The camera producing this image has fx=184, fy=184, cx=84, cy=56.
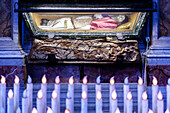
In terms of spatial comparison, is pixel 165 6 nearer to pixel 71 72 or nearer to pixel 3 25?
pixel 71 72

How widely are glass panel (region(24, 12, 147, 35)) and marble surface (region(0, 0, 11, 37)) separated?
34 cm

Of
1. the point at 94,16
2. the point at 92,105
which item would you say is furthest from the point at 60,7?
the point at 92,105

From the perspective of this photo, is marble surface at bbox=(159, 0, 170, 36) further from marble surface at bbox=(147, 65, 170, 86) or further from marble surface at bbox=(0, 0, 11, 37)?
marble surface at bbox=(0, 0, 11, 37)

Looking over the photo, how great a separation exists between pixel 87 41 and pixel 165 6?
1.24 m

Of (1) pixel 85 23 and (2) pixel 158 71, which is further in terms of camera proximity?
(1) pixel 85 23

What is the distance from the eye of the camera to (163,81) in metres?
2.65

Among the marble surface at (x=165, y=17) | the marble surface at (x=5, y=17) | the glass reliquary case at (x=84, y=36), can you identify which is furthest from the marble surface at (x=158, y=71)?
the marble surface at (x=5, y=17)

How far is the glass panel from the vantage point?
9.09 ft

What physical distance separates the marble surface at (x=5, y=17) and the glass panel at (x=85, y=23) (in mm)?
342

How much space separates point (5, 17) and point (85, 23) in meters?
1.19

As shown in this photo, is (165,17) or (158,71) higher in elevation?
(165,17)

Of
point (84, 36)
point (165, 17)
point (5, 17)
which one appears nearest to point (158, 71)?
point (165, 17)

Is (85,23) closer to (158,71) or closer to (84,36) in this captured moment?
(84,36)

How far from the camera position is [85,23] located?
2.81 meters
